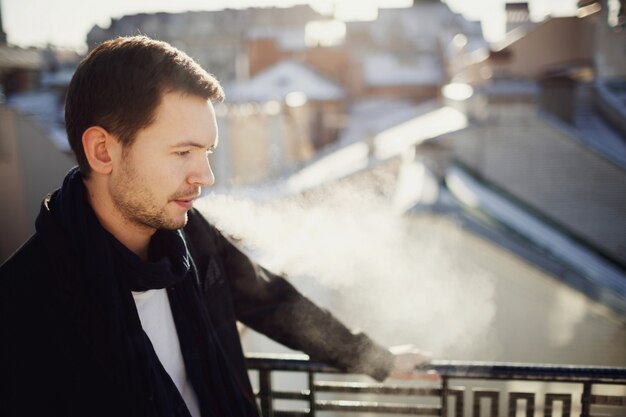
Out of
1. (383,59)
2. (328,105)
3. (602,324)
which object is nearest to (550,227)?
(602,324)

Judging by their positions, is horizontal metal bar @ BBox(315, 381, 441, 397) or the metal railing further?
horizontal metal bar @ BBox(315, 381, 441, 397)

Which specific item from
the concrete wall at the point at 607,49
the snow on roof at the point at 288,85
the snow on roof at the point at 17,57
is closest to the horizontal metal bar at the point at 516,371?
the concrete wall at the point at 607,49

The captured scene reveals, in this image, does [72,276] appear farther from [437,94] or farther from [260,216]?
[437,94]

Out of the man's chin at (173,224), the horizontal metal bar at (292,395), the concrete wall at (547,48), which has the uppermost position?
the concrete wall at (547,48)

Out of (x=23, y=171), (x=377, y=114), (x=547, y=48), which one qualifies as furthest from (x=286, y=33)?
(x=23, y=171)

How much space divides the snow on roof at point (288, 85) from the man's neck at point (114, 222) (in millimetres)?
22157

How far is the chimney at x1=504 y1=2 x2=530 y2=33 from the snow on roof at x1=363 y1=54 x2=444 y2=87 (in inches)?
206

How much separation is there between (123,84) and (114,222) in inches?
18.3

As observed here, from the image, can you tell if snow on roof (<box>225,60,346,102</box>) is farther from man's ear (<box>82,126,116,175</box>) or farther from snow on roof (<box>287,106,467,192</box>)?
man's ear (<box>82,126,116,175</box>)

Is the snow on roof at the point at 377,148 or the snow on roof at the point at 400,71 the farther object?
the snow on roof at the point at 400,71

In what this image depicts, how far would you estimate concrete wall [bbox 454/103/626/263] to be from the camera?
35.6ft

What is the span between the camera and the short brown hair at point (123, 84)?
134 cm

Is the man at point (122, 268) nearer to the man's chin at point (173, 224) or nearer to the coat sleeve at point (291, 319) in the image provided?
the man's chin at point (173, 224)

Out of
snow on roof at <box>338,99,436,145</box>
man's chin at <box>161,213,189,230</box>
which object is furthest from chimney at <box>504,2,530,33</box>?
man's chin at <box>161,213,189,230</box>
